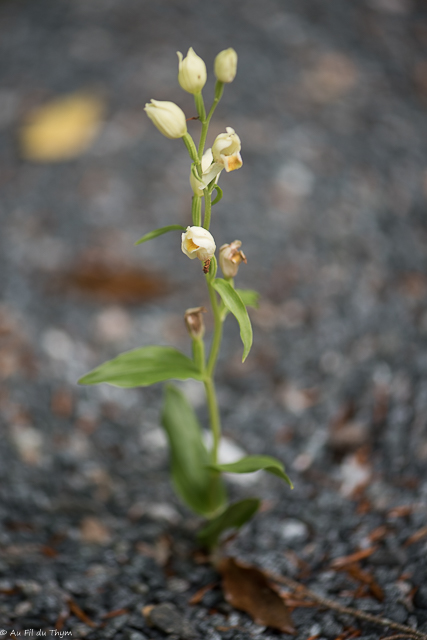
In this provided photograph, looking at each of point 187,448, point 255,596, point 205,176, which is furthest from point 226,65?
point 255,596

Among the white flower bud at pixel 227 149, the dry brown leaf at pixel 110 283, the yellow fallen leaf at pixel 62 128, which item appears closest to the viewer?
the white flower bud at pixel 227 149

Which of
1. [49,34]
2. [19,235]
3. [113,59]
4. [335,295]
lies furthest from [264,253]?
[49,34]

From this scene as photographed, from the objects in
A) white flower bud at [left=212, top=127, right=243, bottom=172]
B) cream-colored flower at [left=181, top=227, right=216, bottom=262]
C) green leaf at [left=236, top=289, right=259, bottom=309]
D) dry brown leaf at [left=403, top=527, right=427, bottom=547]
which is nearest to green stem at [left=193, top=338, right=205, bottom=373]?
green leaf at [left=236, top=289, right=259, bottom=309]

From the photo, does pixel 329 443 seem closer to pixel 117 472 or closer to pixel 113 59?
pixel 117 472

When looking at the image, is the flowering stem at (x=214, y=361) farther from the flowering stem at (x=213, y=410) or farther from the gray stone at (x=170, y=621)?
the gray stone at (x=170, y=621)

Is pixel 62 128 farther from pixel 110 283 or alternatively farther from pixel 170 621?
pixel 170 621

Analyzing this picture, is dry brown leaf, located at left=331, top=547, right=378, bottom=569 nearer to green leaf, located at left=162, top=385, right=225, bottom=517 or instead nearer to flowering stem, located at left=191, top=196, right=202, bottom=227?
green leaf, located at left=162, top=385, right=225, bottom=517

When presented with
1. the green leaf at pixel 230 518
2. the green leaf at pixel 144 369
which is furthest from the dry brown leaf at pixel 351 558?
the green leaf at pixel 144 369

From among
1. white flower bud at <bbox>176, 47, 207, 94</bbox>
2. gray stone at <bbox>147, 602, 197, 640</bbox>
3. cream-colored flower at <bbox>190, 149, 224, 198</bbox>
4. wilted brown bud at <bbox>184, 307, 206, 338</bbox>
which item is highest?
white flower bud at <bbox>176, 47, 207, 94</bbox>
